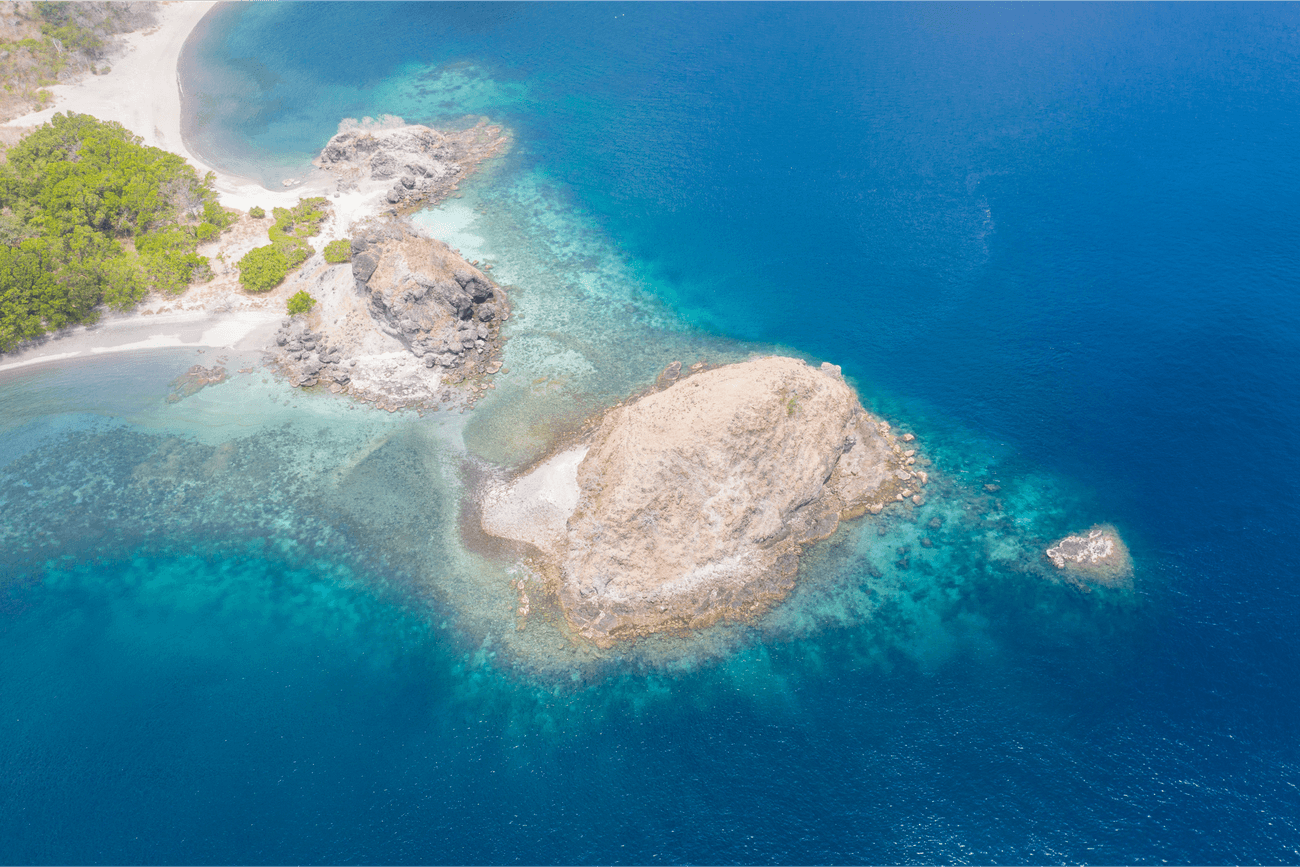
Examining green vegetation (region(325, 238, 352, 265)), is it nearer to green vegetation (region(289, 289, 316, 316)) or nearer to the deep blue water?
green vegetation (region(289, 289, 316, 316))

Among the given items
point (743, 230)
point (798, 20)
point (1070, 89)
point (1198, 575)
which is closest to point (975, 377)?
point (1198, 575)

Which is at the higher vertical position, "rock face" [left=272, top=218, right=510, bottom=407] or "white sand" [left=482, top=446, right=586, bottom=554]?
"rock face" [left=272, top=218, right=510, bottom=407]

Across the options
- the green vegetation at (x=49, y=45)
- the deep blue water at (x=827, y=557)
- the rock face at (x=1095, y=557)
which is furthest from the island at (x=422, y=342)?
the deep blue water at (x=827, y=557)

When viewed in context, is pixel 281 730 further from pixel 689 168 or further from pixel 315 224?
pixel 689 168

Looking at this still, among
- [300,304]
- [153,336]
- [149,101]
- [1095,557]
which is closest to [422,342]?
[300,304]

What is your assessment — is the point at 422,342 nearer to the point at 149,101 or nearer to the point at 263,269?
the point at 263,269

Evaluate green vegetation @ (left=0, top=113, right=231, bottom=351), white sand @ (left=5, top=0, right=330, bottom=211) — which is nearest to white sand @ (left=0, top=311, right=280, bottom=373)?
green vegetation @ (left=0, top=113, right=231, bottom=351)
